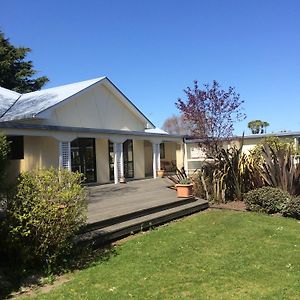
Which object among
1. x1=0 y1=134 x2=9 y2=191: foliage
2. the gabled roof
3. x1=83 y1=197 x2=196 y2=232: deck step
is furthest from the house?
x1=0 y1=134 x2=9 y2=191: foliage

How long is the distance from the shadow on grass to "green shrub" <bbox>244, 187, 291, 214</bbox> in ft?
19.2

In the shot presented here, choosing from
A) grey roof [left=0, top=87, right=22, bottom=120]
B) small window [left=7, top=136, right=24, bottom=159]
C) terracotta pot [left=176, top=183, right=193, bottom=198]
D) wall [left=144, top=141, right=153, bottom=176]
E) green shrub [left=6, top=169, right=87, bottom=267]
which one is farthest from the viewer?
wall [left=144, top=141, right=153, bottom=176]

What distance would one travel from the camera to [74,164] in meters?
20.0

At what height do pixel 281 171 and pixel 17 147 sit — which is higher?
pixel 17 147

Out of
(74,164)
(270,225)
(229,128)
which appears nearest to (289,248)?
A: (270,225)

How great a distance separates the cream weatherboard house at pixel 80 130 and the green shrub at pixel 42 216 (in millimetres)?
8886

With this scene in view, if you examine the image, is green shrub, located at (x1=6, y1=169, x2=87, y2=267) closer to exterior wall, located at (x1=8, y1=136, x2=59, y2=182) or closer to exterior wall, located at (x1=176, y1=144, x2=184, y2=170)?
exterior wall, located at (x1=8, y1=136, x2=59, y2=182)

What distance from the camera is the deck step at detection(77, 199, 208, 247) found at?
7.98 m

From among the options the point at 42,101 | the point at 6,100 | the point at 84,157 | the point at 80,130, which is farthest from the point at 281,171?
the point at 6,100

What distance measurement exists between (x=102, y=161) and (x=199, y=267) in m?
15.7

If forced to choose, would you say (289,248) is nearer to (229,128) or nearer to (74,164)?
(229,128)

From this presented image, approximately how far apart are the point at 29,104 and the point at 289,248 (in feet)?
55.4

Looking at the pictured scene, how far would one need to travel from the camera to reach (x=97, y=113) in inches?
869

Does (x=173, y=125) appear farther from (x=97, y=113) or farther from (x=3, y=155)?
(x=3, y=155)
